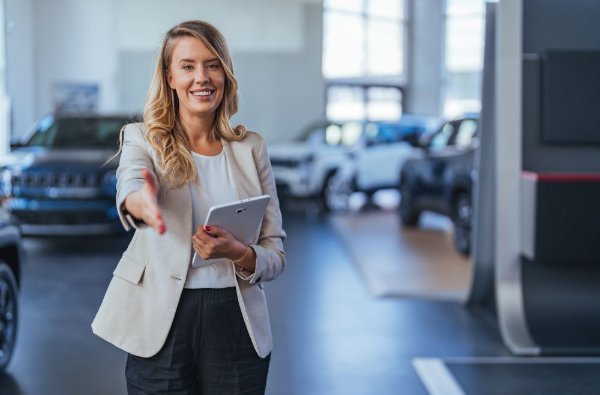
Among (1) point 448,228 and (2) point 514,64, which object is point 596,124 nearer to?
(2) point 514,64

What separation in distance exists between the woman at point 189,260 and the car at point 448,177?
7674 mm

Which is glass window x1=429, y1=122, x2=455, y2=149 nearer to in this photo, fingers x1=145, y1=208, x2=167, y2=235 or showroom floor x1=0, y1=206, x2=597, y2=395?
showroom floor x1=0, y1=206, x2=597, y2=395

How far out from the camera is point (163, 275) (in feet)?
8.20

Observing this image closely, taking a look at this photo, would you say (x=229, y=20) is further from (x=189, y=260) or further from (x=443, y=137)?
(x=189, y=260)

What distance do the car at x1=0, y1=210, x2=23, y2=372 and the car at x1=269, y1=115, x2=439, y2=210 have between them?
384 inches

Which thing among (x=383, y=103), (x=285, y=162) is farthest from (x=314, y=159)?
(x=383, y=103)

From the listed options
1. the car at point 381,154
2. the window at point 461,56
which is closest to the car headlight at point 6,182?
the car at point 381,154

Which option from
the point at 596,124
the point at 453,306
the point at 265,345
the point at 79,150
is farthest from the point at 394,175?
the point at 265,345

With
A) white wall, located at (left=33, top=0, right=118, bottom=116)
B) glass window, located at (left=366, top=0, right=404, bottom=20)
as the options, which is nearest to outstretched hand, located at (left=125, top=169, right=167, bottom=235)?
white wall, located at (left=33, top=0, right=118, bottom=116)

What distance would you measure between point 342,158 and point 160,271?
1406 cm

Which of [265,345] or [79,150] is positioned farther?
[79,150]

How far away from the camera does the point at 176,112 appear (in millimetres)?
2645

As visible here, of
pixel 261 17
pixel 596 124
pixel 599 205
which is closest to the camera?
pixel 599 205

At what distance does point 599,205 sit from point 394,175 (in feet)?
36.7
